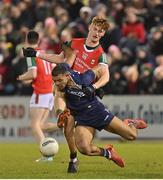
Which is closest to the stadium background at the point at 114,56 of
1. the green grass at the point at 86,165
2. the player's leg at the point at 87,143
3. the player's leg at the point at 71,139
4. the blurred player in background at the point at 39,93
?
the green grass at the point at 86,165

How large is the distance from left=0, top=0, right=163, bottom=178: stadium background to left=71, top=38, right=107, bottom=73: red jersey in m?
7.84

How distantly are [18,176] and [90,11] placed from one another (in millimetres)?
13285

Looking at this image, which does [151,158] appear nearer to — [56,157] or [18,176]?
[56,157]

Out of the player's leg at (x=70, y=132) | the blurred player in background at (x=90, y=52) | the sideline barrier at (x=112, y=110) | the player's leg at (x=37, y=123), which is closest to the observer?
the player's leg at (x=70, y=132)

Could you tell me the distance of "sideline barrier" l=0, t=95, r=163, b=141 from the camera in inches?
945

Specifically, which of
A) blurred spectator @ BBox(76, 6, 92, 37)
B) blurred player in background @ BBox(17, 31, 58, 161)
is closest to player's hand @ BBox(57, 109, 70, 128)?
blurred player in background @ BBox(17, 31, 58, 161)

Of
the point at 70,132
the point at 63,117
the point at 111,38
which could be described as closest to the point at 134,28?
the point at 111,38

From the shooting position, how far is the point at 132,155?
61.4 ft

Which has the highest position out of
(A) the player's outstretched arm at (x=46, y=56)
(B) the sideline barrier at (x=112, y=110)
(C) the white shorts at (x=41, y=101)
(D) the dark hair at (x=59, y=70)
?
(D) the dark hair at (x=59, y=70)

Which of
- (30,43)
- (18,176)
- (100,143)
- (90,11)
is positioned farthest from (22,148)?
(18,176)

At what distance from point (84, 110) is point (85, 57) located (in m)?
1.39

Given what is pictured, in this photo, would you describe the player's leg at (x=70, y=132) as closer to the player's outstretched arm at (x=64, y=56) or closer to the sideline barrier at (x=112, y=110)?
the player's outstretched arm at (x=64, y=56)

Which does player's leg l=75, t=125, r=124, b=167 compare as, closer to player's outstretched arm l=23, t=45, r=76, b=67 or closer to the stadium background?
player's outstretched arm l=23, t=45, r=76, b=67

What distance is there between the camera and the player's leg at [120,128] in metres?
13.9
